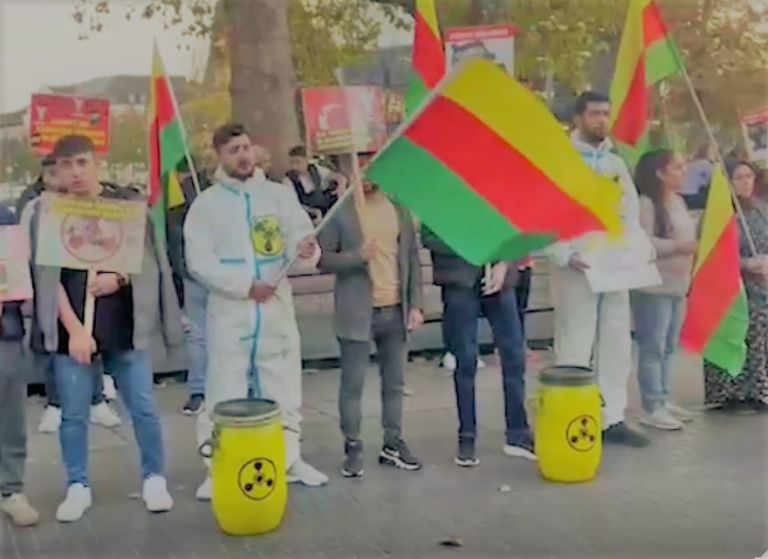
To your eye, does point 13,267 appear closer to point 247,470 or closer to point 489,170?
point 247,470

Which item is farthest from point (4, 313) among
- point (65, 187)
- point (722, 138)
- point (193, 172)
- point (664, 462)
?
point (722, 138)

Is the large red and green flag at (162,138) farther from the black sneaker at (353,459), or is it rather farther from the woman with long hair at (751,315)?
the woman with long hair at (751,315)

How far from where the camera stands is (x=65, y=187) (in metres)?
4.67

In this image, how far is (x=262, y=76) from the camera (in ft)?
24.9

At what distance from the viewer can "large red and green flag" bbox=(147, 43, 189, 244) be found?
6.16 meters

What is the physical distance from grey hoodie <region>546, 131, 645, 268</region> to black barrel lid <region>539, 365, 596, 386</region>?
0.61 metres

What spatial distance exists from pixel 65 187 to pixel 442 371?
3912 mm

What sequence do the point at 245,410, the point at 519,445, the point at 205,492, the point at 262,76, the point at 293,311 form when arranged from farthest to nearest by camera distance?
the point at 262,76 < the point at 519,445 < the point at 293,311 < the point at 205,492 < the point at 245,410

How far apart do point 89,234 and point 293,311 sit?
958mm

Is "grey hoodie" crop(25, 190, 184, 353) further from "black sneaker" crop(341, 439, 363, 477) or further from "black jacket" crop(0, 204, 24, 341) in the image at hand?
"black sneaker" crop(341, 439, 363, 477)

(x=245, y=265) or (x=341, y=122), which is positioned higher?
(x=341, y=122)

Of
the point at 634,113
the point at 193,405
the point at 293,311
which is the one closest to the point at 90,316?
the point at 293,311

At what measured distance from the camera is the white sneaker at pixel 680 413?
640cm

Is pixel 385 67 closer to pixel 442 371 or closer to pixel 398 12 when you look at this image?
pixel 398 12
